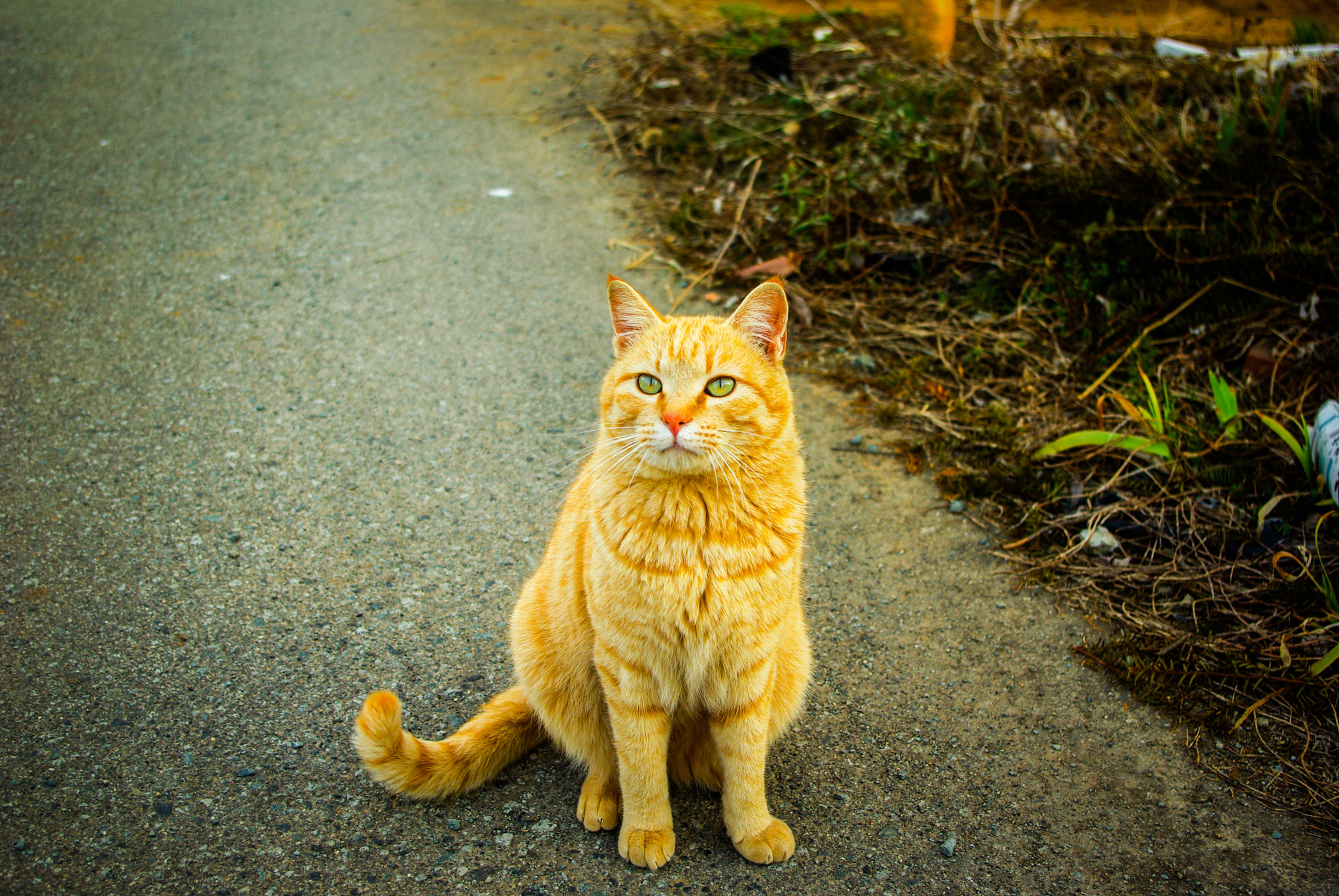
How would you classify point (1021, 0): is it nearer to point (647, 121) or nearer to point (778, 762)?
point (647, 121)

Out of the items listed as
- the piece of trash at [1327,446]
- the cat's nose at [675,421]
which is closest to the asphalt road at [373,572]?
the piece of trash at [1327,446]

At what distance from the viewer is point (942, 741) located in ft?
8.48

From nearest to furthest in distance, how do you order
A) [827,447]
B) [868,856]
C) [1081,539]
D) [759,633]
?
[759,633] < [868,856] < [1081,539] < [827,447]

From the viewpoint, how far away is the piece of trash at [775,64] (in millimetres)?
5684

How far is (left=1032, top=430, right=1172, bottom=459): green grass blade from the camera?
127 inches

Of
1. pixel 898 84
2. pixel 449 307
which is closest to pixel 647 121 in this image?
pixel 898 84

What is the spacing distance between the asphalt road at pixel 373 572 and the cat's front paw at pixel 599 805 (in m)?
0.06

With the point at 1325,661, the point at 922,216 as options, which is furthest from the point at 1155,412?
the point at 922,216

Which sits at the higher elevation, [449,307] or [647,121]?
[647,121]

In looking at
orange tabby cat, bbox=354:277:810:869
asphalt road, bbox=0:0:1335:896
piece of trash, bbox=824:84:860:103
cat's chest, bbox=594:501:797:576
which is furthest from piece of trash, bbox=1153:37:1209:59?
cat's chest, bbox=594:501:797:576

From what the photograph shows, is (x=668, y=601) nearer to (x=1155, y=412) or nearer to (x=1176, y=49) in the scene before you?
(x=1155, y=412)

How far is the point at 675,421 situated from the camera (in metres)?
1.99

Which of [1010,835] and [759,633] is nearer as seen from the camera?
[759,633]

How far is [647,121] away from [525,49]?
1.75 metres
